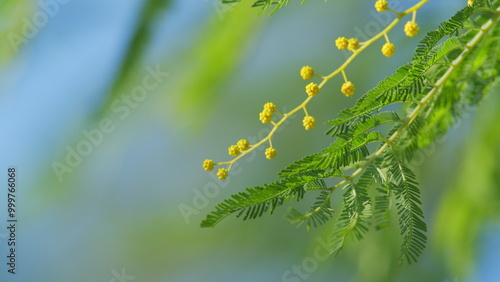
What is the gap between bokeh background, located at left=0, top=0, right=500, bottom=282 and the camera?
57.9 inches

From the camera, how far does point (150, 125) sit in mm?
1538

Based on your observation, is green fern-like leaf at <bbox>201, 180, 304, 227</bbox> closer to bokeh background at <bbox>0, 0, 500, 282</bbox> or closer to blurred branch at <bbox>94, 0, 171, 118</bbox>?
bokeh background at <bbox>0, 0, 500, 282</bbox>

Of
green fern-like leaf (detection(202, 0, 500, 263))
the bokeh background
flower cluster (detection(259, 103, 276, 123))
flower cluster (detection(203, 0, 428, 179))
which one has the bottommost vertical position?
green fern-like leaf (detection(202, 0, 500, 263))

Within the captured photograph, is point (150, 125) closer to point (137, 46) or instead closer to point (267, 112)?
point (137, 46)

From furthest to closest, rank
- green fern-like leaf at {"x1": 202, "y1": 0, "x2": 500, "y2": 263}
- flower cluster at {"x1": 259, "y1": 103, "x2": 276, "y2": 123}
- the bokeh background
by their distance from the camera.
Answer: the bokeh background
flower cluster at {"x1": 259, "y1": 103, "x2": 276, "y2": 123}
green fern-like leaf at {"x1": 202, "y1": 0, "x2": 500, "y2": 263}

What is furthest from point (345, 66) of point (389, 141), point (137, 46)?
point (137, 46)

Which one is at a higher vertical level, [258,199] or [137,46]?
[137,46]

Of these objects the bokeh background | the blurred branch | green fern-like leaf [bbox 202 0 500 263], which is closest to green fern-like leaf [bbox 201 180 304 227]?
green fern-like leaf [bbox 202 0 500 263]

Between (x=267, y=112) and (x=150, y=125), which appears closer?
(x=267, y=112)

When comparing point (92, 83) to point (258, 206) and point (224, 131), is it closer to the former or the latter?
point (224, 131)

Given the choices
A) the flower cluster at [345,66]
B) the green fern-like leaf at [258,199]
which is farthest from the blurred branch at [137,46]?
the green fern-like leaf at [258,199]

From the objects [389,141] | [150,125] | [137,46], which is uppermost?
[137,46]

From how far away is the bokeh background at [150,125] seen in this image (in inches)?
57.9

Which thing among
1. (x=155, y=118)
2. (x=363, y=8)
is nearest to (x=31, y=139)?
(x=155, y=118)
